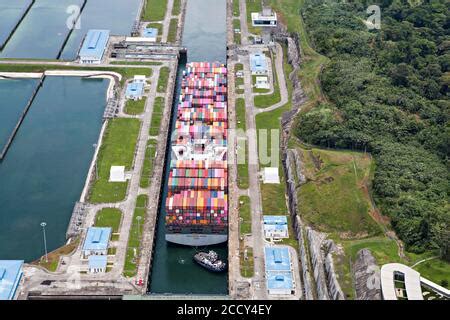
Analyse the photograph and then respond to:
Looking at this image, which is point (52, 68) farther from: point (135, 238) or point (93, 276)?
point (93, 276)

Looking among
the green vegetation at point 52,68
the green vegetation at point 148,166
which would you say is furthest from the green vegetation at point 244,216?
the green vegetation at point 52,68

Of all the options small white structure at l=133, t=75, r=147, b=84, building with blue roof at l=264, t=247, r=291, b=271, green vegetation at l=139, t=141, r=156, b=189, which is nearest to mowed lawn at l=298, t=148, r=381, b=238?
building with blue roof at l=264, t=247, r=291, b=271

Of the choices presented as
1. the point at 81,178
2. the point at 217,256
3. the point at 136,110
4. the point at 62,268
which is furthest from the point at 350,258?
the point at 136,110

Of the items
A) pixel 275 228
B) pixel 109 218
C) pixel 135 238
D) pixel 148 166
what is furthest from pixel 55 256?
pixel 275 228

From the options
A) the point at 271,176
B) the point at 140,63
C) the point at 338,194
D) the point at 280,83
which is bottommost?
the point at 271,176

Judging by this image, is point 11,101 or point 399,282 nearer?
point 399,282

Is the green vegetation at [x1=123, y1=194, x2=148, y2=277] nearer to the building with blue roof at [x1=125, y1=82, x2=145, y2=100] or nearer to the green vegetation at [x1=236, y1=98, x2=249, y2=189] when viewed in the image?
the green vegetation at [x1=236, y1=98, x2=249, y2=189]
